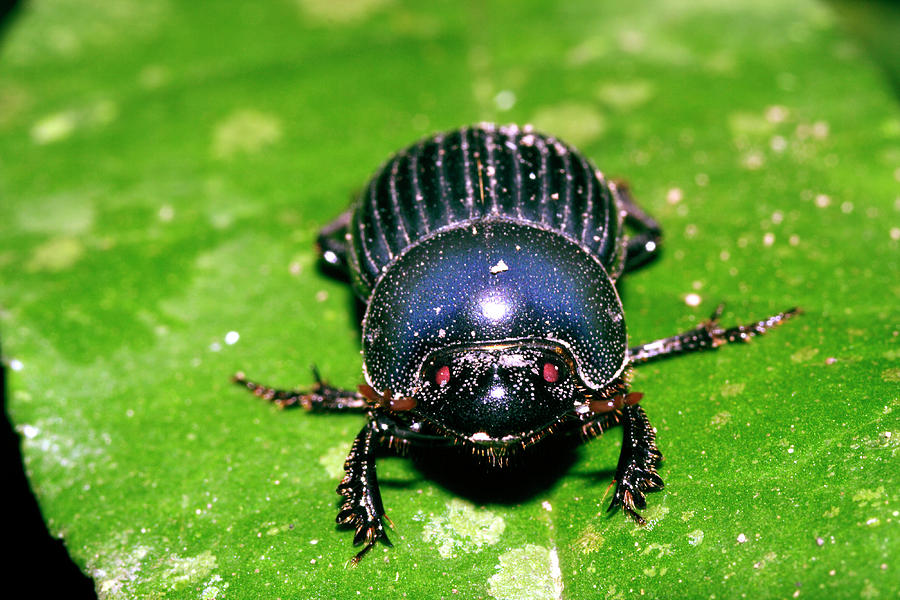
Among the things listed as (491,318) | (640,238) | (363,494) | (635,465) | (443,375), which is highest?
(491,318)

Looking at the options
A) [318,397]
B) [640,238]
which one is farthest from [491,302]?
[640,238]

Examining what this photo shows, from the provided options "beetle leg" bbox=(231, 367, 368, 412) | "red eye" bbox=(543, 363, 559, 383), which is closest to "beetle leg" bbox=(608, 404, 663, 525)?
"red eye" bbox=(543, 363, 559, 383)

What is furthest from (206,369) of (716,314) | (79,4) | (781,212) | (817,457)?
(79,4)

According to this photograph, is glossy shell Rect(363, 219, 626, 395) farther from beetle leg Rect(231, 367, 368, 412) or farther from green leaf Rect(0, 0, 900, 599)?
green leaf Rect(0, 0, 900, 599)

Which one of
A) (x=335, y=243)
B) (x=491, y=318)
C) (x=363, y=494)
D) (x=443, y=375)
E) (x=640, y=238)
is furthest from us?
(x=335, y=243)

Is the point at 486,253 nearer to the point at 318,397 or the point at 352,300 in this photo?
the point at 318,397

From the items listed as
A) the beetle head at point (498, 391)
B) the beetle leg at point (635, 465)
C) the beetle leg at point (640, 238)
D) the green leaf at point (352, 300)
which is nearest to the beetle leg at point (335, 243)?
the green leaf at point (352, 300)
